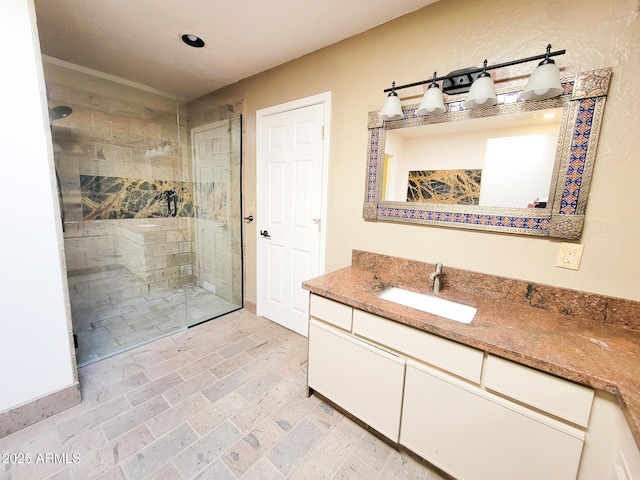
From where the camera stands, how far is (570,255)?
1.22 metres

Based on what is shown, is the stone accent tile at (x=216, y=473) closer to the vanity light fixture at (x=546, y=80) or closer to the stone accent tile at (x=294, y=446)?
the stone accent tile at (x=294, y=446)

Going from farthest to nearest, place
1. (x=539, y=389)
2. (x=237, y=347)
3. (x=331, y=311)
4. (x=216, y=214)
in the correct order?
(x=216, y=214)
(x=237, y=347)
(x=331, y=311)
(x=539, y=389)

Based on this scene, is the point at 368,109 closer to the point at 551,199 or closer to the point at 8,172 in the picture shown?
the point at 551,199

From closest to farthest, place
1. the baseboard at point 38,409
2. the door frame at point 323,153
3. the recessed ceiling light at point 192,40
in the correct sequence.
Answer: the baseboard at point 38,409 → the recessed ceiling light at point 192,40 → the door frame at point 323,153

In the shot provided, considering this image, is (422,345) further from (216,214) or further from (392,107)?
(216,214)

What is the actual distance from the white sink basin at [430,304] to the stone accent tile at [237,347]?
1353 millimetres

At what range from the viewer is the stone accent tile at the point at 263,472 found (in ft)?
3.97

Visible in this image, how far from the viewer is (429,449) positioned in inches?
46.7

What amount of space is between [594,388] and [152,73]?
3.60 meters

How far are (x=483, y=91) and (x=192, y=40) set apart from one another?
1.98m

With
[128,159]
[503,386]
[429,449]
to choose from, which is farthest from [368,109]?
[128,159]

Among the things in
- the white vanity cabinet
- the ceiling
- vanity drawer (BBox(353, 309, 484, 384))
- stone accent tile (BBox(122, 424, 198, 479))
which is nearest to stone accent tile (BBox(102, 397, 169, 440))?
stone accent tile (BBox(122, 424, 198, 479))

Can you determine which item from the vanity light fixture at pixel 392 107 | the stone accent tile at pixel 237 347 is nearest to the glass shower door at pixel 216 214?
the stone accent tile at pixel 237 347

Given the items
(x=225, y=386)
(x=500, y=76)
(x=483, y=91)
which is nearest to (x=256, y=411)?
(x=225, y=386)
